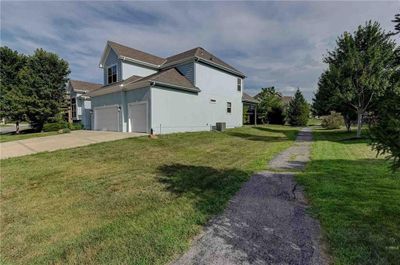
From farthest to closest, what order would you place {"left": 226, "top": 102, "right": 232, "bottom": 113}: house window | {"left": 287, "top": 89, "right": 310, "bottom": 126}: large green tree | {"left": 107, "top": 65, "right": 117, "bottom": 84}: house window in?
{"left": 287, "top": 89, "right": 310, "bottom": 126}: large green tree, {"left": 226, "top": 102, "right": 232, "bottom": 113}: house window, {"left": 107, "top": 65, "right": 117, "bottom": 84}: house window

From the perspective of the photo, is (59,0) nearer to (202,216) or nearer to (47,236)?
(47,236)

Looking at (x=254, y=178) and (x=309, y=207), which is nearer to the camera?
(x=309, y=207)

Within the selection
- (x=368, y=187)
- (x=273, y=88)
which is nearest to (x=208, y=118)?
(x=368, y=187)

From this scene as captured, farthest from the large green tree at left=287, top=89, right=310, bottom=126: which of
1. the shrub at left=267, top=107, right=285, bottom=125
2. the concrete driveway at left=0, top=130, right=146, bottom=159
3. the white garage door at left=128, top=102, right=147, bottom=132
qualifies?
the concrete driveway at left=0, top=130, right=146, bottom=159

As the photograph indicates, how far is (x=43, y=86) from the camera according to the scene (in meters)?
23.6

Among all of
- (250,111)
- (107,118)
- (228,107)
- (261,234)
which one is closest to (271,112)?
(250,111)

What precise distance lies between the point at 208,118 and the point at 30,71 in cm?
1871

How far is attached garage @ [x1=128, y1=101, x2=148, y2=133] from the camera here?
16583 mm

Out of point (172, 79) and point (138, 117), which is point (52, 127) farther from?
point (172, 79)

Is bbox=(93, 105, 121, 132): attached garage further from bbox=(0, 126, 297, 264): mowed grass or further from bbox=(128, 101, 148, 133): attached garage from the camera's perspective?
bbox=(0, 126, 297, 264): mowed grass

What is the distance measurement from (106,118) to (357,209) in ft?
63.8

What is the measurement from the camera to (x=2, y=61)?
31781 millimetres

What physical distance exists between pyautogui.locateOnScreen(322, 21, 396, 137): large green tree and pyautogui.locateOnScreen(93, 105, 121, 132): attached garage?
16.2 metres

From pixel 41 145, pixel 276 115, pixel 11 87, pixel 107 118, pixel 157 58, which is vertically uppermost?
pixel 157 58
